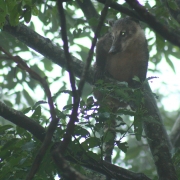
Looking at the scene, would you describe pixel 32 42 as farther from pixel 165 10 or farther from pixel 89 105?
pixel 89 105

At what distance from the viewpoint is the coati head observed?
5.44 m

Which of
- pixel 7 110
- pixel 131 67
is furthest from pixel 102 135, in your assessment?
pixel 131 67

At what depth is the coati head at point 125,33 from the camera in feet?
17.8

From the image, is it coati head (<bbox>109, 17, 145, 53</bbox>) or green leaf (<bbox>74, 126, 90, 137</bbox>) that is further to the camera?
coati head (<bbox>109, 17, 145, 53</bbox>)

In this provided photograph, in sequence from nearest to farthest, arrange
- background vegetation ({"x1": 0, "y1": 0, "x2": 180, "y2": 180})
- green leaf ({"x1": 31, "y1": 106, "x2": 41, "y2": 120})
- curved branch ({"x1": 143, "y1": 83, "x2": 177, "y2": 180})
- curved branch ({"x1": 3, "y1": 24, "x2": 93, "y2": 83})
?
background vegetation ({"x1": 0, "y1": 0, "x2": 180, "y2": 180}) < green leaf ({"x1": 31, "y1": 106, "x2": 41, "y2": 120}) < curved branch ({"x1": 143, "y1": 83, "x2": 177, "y2": 180}) < curved branch ({"x1": 3, "y1": 24, "x2": 93, "y2": 83})

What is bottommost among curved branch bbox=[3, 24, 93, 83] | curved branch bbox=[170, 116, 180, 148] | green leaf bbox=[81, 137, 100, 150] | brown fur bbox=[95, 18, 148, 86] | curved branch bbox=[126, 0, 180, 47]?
green leaf bbox=[81, 137, 100, 150]

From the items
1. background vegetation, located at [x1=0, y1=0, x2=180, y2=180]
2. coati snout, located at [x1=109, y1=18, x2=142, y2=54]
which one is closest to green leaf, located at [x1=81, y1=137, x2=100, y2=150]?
background vegetation, located at [x1=0, y1=0, x2=180, y2=180]

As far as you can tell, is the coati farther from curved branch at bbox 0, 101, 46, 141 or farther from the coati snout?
curved branch at bbox 0, 101, 46, 141

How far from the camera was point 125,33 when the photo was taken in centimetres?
578

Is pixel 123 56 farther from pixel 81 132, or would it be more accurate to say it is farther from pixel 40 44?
pixel 81 132

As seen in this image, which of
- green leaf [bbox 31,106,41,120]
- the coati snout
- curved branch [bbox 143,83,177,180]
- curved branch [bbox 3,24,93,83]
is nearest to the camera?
green leaf [bbox 31,106,41,120]

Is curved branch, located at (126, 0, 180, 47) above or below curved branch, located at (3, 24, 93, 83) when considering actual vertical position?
below

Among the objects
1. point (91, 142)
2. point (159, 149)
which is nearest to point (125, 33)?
point (159, 149)

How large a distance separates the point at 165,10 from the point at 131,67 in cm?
218
